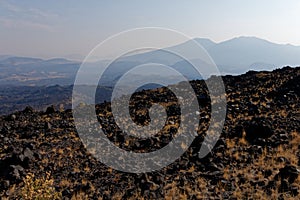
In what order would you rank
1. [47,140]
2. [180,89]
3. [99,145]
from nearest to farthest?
[99,145]
[47,140]
[180,89]

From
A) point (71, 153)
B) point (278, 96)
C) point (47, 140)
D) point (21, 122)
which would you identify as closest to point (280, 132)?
point (278, 96)

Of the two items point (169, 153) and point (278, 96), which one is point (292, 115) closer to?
point (278, 96)

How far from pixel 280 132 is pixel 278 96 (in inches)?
301

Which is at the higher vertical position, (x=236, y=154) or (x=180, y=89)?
(x=180, y=89)

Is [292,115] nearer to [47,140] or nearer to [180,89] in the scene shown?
[180,89]

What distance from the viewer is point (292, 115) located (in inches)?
792

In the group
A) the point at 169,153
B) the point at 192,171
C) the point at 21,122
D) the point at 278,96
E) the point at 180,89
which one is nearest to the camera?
the point at 192,171

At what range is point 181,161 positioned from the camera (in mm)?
15633

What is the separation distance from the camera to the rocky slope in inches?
478

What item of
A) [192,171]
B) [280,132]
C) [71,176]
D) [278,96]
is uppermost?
[278,96]

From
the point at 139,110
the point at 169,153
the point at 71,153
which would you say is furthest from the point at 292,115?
the point at 71,153

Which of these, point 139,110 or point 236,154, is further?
point 139,110

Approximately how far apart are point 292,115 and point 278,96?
4.60 m

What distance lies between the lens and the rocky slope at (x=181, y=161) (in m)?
12.1
